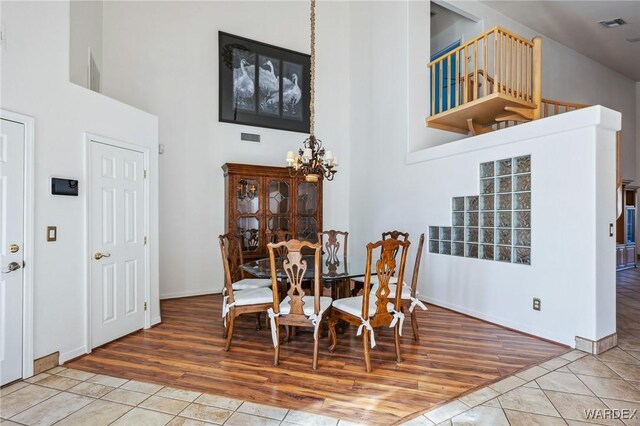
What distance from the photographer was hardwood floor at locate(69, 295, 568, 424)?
2285mm

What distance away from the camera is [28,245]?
2.62 m

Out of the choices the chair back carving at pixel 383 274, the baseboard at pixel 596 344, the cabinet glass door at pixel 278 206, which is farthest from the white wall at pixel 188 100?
the baseboard at pixel 596 344

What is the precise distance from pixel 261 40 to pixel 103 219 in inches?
152

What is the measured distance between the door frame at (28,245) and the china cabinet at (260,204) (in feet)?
8.11

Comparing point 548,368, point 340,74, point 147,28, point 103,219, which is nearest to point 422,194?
point 548,368

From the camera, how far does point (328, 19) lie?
244 inches

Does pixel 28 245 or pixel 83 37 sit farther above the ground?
pixel 83 37

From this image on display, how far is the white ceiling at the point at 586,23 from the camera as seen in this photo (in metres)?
5.59

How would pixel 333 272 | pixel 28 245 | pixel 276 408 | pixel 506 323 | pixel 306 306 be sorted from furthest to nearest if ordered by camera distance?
pixel 506 323 < pixel 333 272 < pixel 306 306 < pixel 28 245 < pixel 276 408

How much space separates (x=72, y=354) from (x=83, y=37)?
3.24 m

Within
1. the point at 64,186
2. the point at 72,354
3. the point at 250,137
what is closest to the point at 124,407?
A: the point at 72,354

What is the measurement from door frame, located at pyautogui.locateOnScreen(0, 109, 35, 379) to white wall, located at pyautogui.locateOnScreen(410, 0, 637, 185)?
13.8ft

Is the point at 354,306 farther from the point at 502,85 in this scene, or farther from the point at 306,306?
the point at 502,85

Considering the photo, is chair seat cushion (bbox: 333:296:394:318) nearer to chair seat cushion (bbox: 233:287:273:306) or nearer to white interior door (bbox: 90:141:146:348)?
chair seat cushion (bbox: 233:287:273:306)
